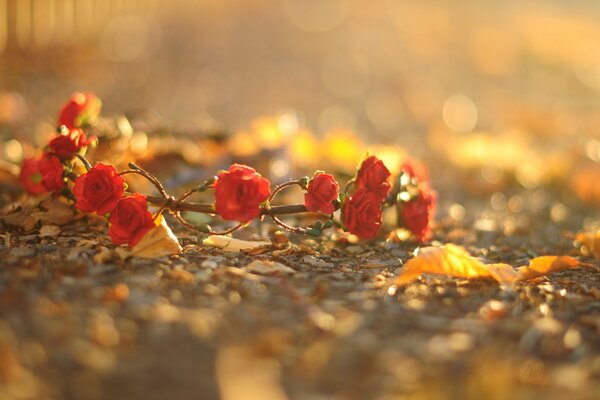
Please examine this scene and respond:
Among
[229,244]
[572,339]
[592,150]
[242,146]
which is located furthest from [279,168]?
[592,150]

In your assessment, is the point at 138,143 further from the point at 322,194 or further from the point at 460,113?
the point at 460,113

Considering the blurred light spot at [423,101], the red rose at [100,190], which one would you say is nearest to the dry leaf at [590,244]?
the red rose at [100,190]

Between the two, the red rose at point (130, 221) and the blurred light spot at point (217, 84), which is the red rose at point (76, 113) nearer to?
the red rose at point (130, 221)

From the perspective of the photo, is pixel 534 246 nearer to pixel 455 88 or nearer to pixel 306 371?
pixel 306 371

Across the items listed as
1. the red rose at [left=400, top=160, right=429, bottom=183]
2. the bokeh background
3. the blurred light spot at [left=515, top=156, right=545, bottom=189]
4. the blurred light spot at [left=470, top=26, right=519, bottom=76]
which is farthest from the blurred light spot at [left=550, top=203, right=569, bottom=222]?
the blurred light spot at [left=470, top=26, right=519, bottom=76]

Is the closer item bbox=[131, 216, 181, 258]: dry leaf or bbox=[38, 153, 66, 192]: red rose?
bbox=[131, 216, 181, 258]: dry leaf

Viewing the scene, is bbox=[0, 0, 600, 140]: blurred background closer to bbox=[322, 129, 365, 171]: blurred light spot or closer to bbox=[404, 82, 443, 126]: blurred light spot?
bbox=[404, 82, 443, 126]: blurred light spot

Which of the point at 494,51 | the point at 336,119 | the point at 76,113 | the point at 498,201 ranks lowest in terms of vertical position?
the point at 498,201
